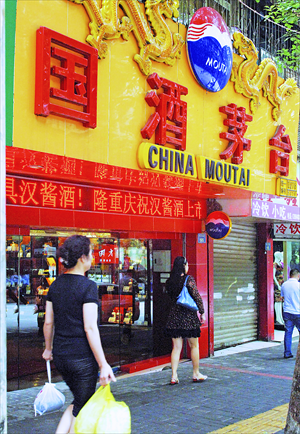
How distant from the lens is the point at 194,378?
7598mm

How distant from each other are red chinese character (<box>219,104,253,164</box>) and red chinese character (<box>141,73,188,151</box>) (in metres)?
1.28

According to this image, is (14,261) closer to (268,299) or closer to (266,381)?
(266,381)

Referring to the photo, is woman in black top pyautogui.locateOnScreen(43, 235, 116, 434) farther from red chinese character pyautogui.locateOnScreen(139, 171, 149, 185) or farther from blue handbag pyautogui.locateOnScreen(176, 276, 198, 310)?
blue handbag pyautogui.locateOnScreen(176, 276, 198, 310)

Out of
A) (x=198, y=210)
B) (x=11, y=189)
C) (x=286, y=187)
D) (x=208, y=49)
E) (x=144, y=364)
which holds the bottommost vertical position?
(x=144, y=364)

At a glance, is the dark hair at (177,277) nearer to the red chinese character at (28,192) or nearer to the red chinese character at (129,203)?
the red chinese character at (129,203)

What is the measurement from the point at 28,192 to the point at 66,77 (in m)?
1.56

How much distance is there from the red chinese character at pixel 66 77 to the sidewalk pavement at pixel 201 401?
361 cm

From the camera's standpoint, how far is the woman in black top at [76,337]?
4008mm

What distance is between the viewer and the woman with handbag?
7.49 metres

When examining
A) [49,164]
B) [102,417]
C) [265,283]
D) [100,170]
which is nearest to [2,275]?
[102,417]

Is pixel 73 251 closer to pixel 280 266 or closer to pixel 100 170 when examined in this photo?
pixel 100 170

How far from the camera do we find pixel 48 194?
7.05 meters

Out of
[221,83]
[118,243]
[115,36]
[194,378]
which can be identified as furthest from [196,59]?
[194,378]

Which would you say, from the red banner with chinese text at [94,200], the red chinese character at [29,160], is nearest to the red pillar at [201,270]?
the red banner with chinese text at [94,200]
